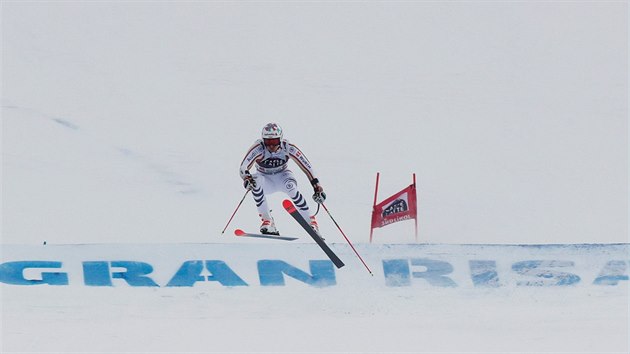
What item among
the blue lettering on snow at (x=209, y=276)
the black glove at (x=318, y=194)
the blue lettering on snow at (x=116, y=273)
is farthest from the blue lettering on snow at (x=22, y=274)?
the black glove at (x=318, y=194)

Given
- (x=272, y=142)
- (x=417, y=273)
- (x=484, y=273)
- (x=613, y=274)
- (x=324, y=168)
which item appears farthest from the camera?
(x=324, y=168)

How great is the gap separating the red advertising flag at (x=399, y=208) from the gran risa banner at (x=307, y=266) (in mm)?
782

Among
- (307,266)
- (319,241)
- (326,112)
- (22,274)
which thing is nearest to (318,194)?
(319,241)

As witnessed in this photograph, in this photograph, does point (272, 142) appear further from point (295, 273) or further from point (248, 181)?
point (295, 273)

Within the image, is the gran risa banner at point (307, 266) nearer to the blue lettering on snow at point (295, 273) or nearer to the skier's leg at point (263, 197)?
the blue lettering on snow at point (295, 273)

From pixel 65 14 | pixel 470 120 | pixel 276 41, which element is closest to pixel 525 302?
pixel 470 120

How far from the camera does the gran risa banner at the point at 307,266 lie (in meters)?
8.42

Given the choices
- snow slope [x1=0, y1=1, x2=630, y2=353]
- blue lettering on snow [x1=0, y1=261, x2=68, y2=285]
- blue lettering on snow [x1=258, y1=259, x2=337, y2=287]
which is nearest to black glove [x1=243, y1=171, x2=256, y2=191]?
snow slope [x1=0, y1=1, x2=630, y2=353]

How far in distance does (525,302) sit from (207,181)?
601 cm

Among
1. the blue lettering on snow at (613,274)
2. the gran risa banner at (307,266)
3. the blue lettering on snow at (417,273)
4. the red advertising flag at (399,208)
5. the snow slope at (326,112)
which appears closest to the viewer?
the gran risa banner at (307,266)

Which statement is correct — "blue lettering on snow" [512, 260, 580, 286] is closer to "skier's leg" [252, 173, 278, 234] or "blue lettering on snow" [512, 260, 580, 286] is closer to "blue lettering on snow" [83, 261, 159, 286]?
"skier's leg" [252, 173, 278, 234]

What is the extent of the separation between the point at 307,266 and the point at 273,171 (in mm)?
1190

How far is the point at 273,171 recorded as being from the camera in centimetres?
859

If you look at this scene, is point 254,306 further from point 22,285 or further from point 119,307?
point 22,285
